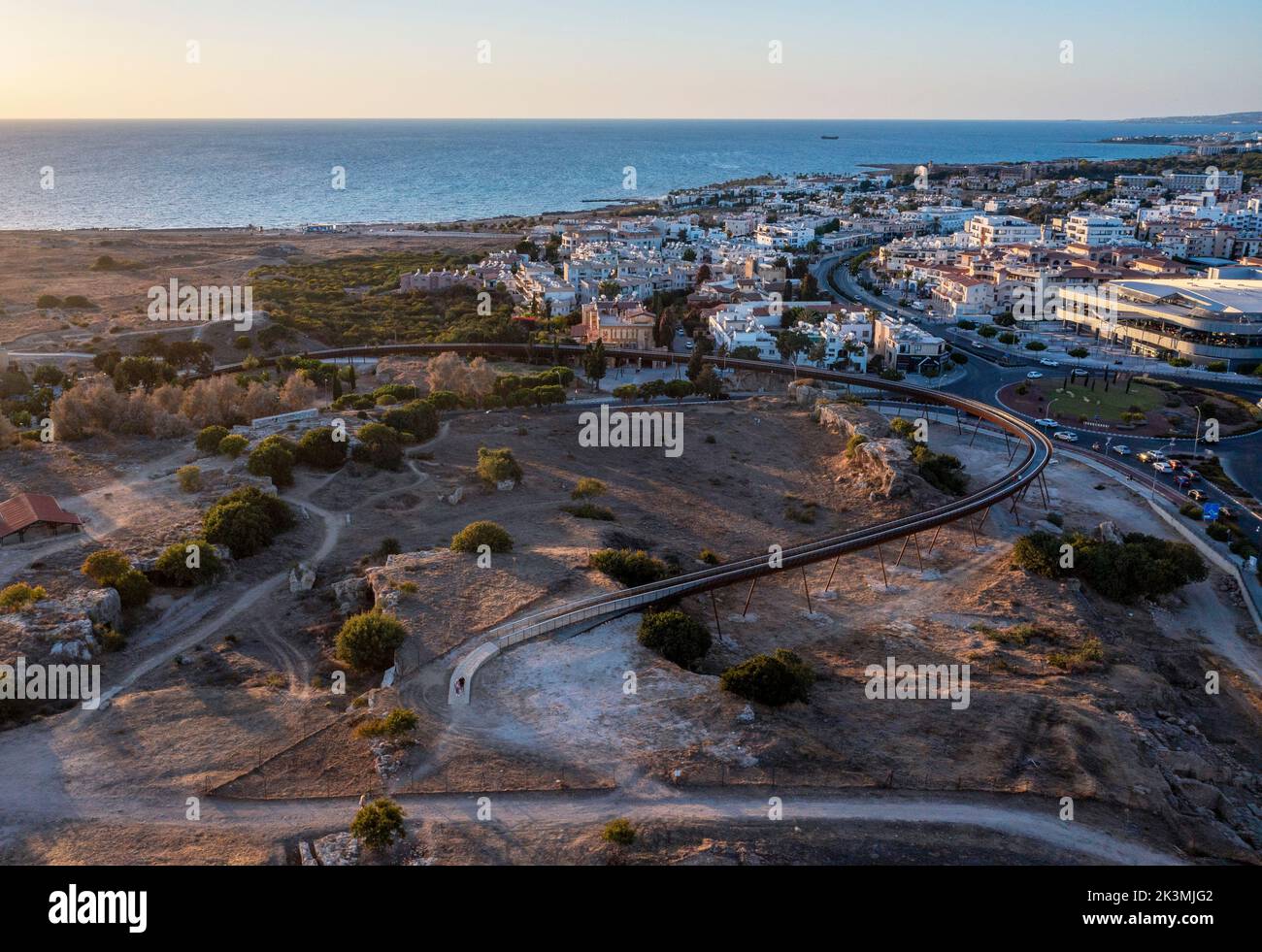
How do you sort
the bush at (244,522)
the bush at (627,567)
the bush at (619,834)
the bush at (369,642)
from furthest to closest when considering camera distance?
the bush at (244,522), the bush at (627,567), the bush at (369,642), the bush at (619,834)

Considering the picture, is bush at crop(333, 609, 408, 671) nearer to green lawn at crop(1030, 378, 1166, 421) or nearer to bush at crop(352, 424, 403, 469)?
bush at crop(352, 424, 403, 469)

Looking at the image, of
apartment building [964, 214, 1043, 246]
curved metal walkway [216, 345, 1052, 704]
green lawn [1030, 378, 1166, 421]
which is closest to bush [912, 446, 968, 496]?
→ curved metal walkway [216, 345, 1052, 704]

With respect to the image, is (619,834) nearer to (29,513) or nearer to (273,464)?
(29,513)

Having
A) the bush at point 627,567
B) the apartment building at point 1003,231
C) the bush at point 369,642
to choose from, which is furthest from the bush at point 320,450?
the apartment building at point 1003,231

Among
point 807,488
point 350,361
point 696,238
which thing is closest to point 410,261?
point 696,238

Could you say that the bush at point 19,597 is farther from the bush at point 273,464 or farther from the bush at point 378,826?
the bush at point 378,826
